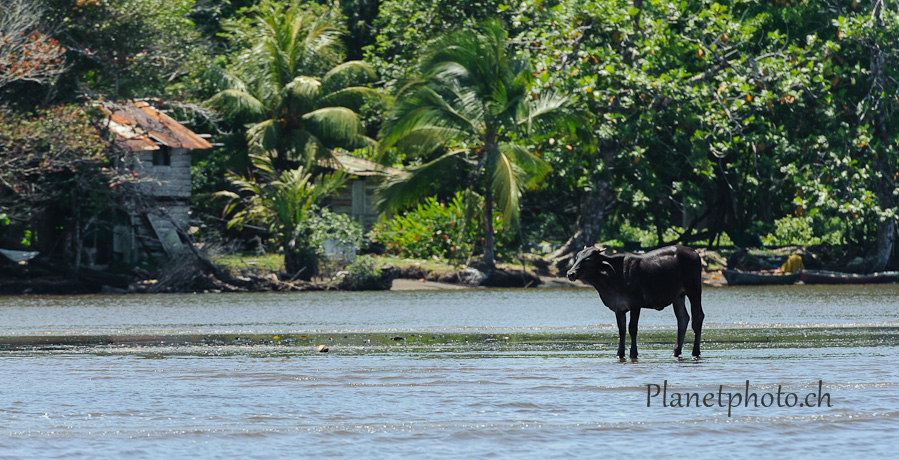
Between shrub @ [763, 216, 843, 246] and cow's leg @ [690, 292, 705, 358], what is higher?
shrub @ [763, 216, 843, 246]

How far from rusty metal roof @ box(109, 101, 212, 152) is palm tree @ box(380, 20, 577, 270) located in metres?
5.82

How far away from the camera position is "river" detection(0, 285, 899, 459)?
22.5 ft

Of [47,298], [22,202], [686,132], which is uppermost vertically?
[686,132]

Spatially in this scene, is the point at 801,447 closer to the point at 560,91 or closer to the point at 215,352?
the point at 215,352

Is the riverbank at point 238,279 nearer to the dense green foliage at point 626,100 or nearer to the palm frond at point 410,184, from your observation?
the dense green foliage at point 626,100

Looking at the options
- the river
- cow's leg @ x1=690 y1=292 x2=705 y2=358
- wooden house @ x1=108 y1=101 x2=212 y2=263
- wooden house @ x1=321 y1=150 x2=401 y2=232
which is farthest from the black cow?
wooden house @ x1=321 y1=150 x2=401 y2=232

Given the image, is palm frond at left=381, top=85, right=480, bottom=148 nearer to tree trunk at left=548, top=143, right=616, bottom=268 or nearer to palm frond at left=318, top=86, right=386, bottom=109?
tree trunk at left=548, top=143, right=616, bottom=268

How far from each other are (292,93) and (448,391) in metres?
29.3

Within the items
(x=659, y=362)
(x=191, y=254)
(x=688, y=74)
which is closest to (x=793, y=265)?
(x=688, y=74)

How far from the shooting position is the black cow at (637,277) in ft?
36.0

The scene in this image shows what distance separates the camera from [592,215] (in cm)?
3403

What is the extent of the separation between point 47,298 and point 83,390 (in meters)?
19.2

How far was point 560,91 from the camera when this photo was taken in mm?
31484

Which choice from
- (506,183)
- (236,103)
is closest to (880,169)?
(506,183)
